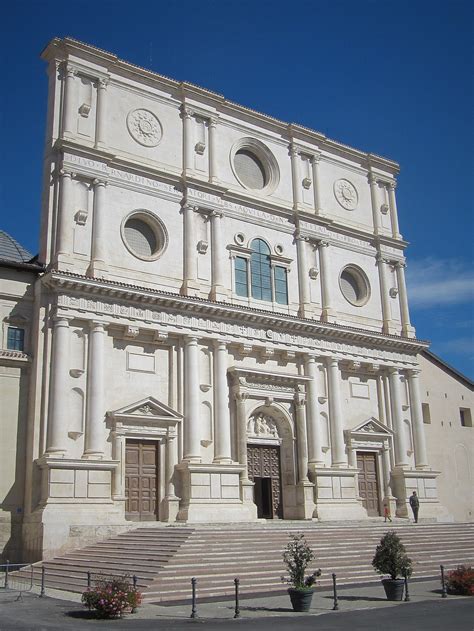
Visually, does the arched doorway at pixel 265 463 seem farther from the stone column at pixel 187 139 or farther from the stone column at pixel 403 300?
the stone column at pixel 187 139

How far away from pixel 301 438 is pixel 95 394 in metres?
11.2

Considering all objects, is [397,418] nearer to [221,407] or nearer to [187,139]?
[221,407]

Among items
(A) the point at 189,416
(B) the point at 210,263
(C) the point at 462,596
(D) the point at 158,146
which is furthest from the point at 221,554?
(D) the point at 158,146

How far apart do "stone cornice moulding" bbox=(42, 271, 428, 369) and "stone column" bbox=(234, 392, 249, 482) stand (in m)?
2.62

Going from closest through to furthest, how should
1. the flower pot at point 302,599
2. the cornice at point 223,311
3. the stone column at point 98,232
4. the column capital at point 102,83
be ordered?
the flower pot at point 302,599 < the cornice at point 223,311 < the stone column at point 98,232 < the column capital at point 102,83

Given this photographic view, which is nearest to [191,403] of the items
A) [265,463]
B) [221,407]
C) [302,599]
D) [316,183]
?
[221,407]

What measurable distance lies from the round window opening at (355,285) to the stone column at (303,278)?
11.9 ft

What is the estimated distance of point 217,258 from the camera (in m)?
34.6

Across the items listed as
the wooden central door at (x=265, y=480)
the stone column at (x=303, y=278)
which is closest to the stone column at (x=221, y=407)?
the wooden central door at (x=265, y=480)

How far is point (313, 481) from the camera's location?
34.5 m

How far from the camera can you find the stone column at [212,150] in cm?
3591

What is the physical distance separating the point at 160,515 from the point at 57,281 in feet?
34.5

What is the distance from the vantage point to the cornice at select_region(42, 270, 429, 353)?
2897 centimetres

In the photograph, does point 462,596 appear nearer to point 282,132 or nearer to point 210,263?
point 210,263
